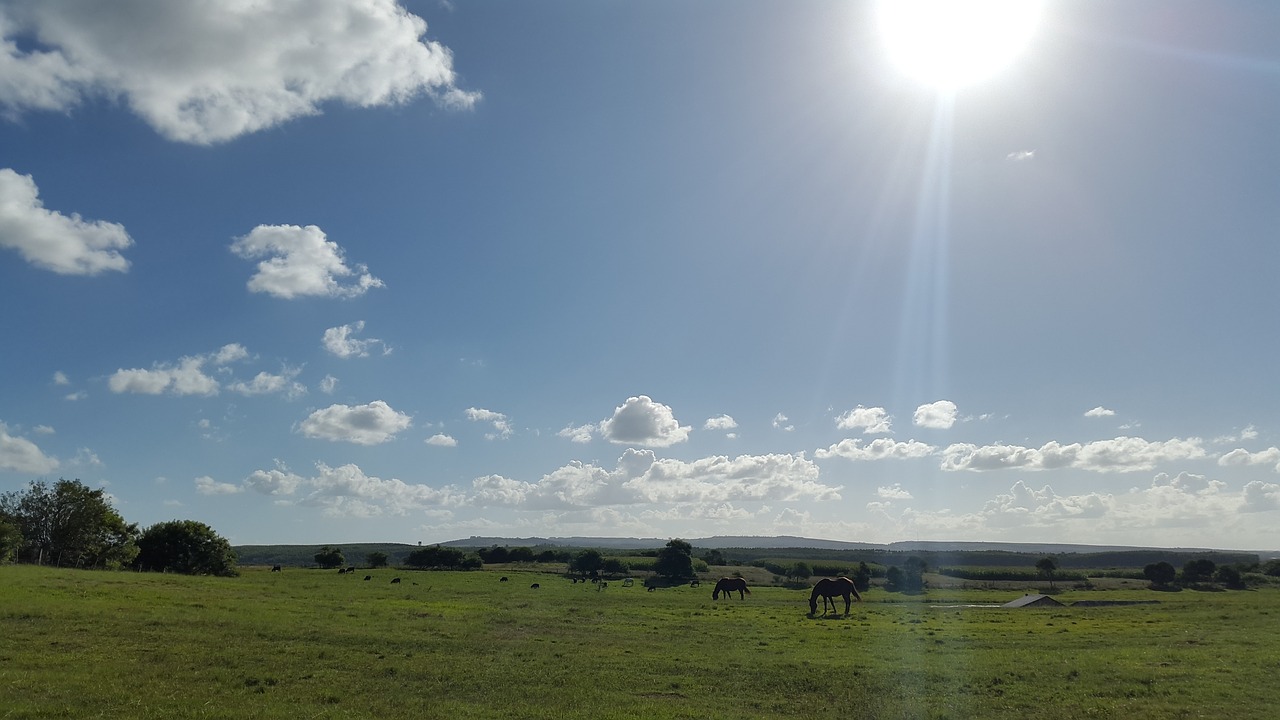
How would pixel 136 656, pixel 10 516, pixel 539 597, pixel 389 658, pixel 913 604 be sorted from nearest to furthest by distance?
pixel 136 656, pixel 389 658, pixel 539 597, pixel 913 604, pixel 10 516

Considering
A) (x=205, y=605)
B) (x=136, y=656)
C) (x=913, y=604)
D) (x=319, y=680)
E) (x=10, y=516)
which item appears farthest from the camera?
(x=10, y=516)

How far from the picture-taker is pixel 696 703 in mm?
19641

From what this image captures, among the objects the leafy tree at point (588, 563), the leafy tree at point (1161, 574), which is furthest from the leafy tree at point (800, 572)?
the leafy tree at point (1161, 574)

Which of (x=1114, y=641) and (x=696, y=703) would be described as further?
(x=1114, y=641)

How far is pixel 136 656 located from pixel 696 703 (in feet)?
61.9

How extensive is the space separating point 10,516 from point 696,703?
342 ft

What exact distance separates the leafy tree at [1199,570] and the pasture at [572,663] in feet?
363

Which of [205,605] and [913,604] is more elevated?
[205,605]

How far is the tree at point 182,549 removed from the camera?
301 ft

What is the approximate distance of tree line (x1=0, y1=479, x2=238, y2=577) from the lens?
8750 centimetres

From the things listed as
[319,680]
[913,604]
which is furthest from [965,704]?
[913,604]

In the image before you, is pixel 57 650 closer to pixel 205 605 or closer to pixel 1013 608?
pixel 205 605

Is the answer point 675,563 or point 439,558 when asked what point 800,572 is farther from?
point 439,558

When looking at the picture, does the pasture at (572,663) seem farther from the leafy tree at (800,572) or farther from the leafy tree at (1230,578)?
the leafy tree at (1230,578)
